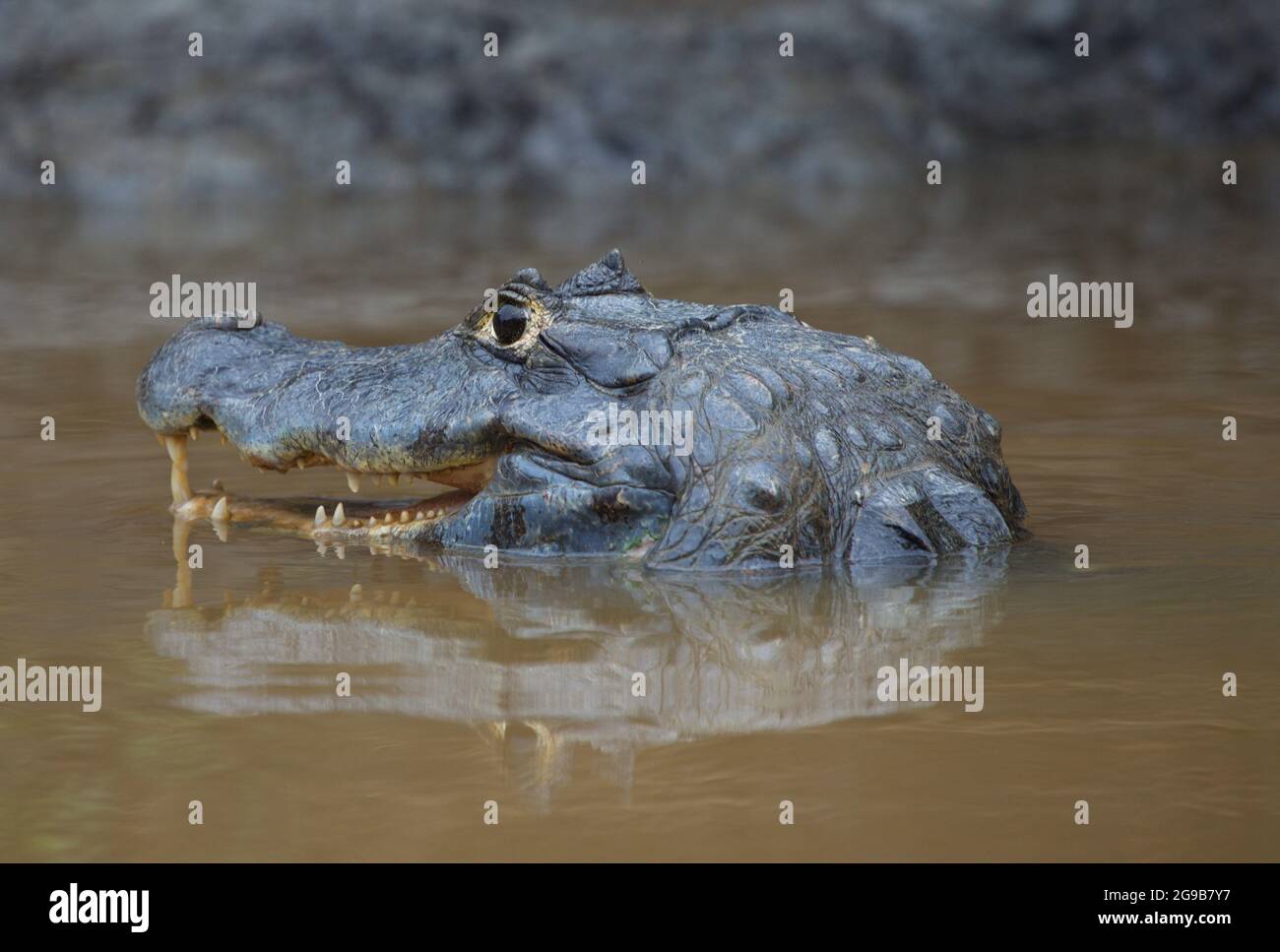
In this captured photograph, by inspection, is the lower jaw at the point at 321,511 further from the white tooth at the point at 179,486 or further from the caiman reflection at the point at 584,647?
the caiman reflection at the point at 584,647

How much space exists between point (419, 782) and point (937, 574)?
2.32 metres

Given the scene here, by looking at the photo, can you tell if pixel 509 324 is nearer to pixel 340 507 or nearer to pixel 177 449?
pixel 340 507

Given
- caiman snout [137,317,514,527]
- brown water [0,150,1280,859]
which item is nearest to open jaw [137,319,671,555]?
caiman snout [137,317,514,527]

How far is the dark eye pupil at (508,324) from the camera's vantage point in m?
5.93

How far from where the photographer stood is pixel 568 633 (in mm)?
4891

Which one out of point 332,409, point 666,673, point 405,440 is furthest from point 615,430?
point 666,673

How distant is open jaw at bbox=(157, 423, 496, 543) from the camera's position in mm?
5992

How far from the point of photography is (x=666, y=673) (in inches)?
178

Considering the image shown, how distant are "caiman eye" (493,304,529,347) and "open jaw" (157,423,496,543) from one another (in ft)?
1.33

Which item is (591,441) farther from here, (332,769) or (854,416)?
(332,769)

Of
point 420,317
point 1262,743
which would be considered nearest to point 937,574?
point 1262,743

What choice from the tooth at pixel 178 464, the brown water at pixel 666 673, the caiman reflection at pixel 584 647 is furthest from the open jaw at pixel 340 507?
the caiman reflection at pixel 584 647

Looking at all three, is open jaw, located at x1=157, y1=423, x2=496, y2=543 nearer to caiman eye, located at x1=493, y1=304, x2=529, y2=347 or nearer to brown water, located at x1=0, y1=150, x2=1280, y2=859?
brown water, located at x1=0, y1=150, x2=1280, y2=859

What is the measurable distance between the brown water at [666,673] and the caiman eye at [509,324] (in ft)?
2.44
